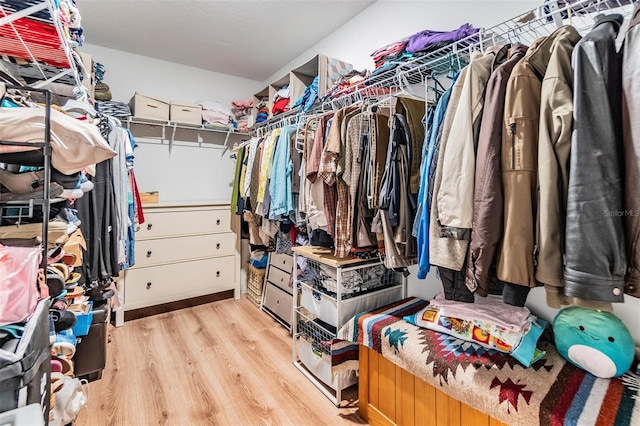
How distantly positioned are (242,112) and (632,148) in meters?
3.41

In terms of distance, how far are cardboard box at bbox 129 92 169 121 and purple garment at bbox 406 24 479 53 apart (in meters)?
2.39

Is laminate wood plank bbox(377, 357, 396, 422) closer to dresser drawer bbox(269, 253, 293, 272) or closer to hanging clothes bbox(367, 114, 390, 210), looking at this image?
hanging clothes bbox(367, 114, 390, 210)

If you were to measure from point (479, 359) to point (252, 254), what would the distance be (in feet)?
7.93

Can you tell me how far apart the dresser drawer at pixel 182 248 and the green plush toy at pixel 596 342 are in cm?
276

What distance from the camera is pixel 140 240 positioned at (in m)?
2.76

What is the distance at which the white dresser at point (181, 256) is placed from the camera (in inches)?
109

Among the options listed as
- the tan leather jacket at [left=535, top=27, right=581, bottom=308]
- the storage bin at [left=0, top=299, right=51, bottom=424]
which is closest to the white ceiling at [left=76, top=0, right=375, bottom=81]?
the tan leather jacket at [left=535, top=27, right=581, bottom=308]

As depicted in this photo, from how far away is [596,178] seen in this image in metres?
0.74

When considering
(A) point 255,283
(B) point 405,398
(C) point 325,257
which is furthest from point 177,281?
(B) point 405,398

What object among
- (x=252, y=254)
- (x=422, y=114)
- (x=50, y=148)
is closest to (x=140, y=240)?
(x=252, y=254)

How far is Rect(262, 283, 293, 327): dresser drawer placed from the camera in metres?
2.58

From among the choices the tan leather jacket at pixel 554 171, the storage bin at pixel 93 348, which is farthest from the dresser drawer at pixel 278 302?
the tan leather jacket at pixel 554 171

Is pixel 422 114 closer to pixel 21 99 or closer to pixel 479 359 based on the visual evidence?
pixel 479 359

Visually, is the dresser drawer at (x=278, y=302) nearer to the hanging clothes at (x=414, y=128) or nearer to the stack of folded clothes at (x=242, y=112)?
the hanging clothes at (x=414, y=128)
